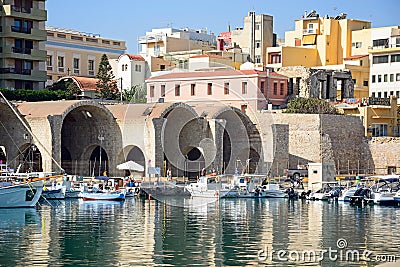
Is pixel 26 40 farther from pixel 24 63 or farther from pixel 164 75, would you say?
pixel 164 75

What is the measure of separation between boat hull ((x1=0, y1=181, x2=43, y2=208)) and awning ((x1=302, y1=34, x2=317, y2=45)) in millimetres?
39464

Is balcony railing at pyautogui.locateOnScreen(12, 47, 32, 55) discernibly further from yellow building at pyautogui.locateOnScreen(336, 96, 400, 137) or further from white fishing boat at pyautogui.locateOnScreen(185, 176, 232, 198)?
yellow building at pyautogui.locateOnScreen(336, 96, 400, 137)

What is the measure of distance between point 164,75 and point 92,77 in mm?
13538

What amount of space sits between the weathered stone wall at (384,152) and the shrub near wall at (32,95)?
21.6 meters

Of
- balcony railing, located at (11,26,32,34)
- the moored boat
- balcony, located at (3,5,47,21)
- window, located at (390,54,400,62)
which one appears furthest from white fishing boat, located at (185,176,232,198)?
window, located at (390,54,400,62)

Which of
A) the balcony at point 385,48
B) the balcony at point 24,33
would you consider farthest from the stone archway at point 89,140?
the balcony at point 385,48

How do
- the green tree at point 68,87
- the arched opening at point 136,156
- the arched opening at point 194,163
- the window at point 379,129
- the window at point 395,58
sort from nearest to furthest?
the arched opening at point 136,156 → the arched opening at point 194,163 → the window at point 379,129 → the green tree at point 68,87 → the window at point 395,58

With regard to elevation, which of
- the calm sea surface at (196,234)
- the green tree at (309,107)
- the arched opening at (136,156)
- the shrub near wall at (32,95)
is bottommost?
the calm sea surface at (196,234)

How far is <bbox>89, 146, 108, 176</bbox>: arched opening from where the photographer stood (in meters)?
55.9

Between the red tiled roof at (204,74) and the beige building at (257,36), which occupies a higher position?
the beige building at (257,36)

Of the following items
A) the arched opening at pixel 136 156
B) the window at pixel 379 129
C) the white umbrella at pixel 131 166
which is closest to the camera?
the white umbrella at pixel 131 166

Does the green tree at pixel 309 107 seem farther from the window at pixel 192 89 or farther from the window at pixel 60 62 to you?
the window at pixel 60 62

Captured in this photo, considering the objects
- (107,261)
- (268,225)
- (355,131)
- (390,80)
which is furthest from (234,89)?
(107,261)

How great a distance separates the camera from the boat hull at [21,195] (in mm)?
40469
